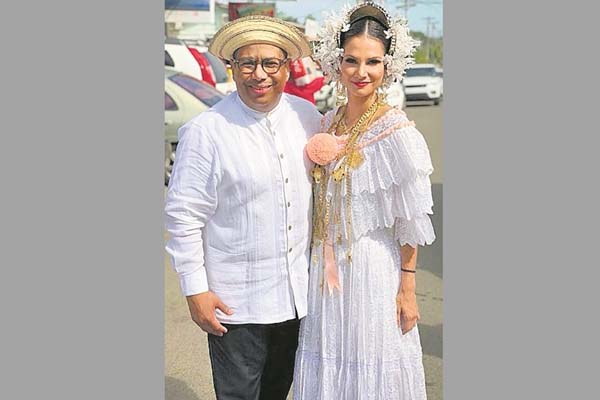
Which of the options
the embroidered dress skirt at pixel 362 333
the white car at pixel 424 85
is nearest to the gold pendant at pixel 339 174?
the embroidered dress skirt at pixel 362 333

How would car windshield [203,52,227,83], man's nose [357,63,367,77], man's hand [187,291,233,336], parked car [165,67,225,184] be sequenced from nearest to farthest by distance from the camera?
man's nose [357,63,367,77]
man's hand [187,291,233,336]
parked car [165,67,225,184]
car windshield [203,52,227,83]

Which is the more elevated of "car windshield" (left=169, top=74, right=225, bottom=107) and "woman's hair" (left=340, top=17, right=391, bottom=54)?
"car windshield" (left=169, top=74, right=225, bottom=107)

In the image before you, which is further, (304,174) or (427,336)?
(427,336)

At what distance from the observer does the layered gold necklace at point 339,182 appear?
2.51m

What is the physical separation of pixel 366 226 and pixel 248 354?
2.24ft

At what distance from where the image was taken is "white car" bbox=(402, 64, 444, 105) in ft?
45.4

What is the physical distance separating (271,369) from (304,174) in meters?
0.83

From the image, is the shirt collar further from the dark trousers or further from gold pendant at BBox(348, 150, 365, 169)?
the dark trousers

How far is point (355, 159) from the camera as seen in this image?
2504mm

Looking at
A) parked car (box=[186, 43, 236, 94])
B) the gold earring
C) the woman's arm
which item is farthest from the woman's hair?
parked car (box=[186, 43, 236, 94])

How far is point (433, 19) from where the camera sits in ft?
26.5

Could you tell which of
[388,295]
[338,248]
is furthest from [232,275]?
[388,295]

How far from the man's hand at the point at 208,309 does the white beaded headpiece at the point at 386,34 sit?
0.96m

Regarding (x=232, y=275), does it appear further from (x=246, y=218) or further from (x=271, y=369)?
(x=271, y=369)
